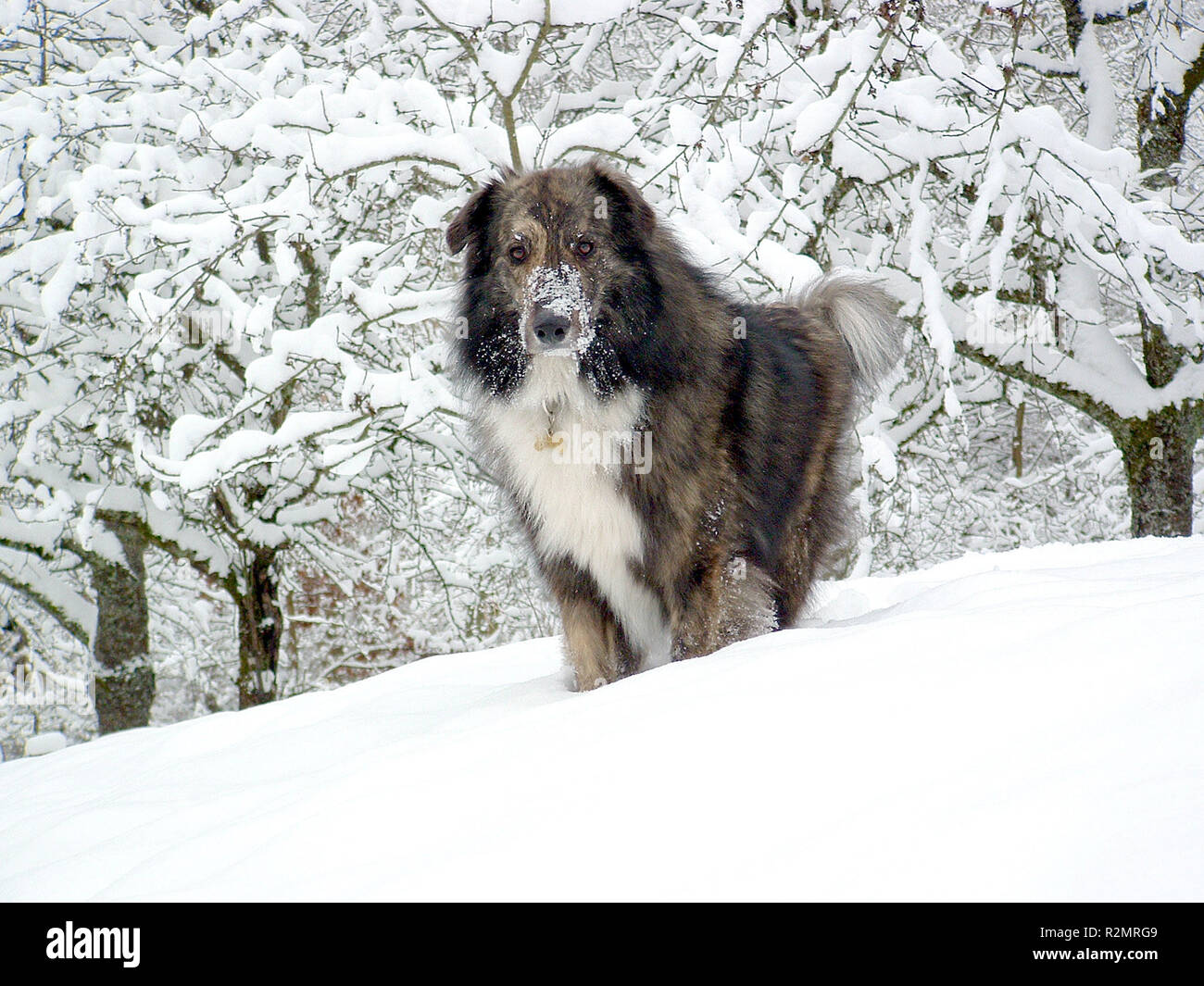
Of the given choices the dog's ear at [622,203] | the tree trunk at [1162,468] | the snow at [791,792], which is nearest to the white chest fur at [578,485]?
the dog's ear at [622,203]

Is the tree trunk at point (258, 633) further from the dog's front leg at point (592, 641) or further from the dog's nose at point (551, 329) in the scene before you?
the dog's nose at point (551, 329)

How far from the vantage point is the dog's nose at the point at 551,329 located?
10.6ft

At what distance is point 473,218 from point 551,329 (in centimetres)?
70

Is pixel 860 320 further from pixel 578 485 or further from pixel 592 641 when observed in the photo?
pixel 592 641

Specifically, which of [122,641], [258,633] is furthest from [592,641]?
[122,641]

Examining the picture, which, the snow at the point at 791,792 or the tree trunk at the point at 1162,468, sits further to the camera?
the tree trunk at the point at 1162,468

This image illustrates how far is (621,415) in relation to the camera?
3.41m

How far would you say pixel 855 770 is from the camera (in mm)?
1600

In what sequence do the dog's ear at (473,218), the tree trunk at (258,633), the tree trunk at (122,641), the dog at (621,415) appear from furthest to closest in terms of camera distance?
the tree trunk at (122,641) < the tree trunk at (258,633) < the dog's ear at (473,218) < the dog at (621,415)

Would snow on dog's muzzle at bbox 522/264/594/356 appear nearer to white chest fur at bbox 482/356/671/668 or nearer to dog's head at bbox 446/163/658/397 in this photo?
dog's head at bbox 446/163/658/397

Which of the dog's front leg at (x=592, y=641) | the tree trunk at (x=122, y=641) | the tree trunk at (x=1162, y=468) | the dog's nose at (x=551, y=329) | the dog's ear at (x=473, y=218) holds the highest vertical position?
the dog's ear at (x=473, y=218)

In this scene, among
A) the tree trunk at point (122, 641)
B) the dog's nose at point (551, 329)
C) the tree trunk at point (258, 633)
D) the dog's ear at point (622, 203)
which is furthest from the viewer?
the tree trunk at point (122, 641)
